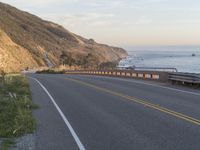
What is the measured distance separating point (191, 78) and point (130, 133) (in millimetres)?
16355

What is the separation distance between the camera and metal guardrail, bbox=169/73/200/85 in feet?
91.1

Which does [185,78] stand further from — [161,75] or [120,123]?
[120,123]

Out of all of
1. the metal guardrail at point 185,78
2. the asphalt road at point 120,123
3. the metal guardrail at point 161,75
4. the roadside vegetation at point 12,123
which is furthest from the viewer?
the metal guardrail at point 161,75

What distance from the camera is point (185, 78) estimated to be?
95.5 ft

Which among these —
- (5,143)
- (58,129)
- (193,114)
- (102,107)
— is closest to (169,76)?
(102,107)

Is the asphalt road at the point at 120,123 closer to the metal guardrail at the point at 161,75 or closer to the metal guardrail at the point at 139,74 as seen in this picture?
the metal guardrail at the point at 161,75

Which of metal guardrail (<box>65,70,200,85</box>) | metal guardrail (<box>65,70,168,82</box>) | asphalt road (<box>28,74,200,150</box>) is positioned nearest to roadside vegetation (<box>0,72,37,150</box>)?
asphalt road (<box>28,74,200,150</box>)

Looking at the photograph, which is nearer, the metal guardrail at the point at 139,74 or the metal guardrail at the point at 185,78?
the metal guardrail at the point at 185,78

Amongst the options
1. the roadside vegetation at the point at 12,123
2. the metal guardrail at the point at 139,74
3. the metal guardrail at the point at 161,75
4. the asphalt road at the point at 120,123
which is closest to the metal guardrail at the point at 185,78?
the metal guardrail at the point at 161,75

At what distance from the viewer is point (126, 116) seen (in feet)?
52.1

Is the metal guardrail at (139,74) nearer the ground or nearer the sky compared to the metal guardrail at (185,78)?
nearer the ground

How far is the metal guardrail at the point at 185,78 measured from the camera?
27780mm

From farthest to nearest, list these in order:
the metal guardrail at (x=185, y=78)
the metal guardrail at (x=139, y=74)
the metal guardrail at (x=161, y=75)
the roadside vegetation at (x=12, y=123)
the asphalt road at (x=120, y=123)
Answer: the metal guardrail at (x=139, y=74) < the metal guardrail at (x=161, y=75) < the metal guardrail at (x=185, y=78) < the roadside vegetation at (x=12, y=123) < the asphalt road at (x=120, y=123)

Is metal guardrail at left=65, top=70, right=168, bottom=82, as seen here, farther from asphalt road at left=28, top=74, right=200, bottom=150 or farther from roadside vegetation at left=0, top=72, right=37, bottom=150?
roadside vegetation at left=0, top=72, right=37, bottom=150
